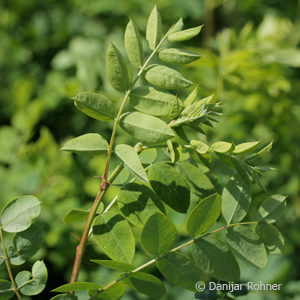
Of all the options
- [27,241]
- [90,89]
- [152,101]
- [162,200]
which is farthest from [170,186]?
[90,89]

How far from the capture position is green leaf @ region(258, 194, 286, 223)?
0.60 m

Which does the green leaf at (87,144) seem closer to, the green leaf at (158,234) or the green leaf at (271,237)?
the green leaf at (158,234)

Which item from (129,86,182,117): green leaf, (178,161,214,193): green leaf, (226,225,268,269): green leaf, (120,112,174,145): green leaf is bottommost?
(226,225,268,269): green leaf

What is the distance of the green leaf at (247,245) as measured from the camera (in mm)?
578

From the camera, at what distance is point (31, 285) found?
59 cm

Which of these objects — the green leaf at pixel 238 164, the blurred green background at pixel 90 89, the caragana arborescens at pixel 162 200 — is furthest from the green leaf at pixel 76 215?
the blurred green background at pixel 90 89

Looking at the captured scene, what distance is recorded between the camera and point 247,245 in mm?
591

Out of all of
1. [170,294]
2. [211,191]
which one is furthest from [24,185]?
[211,191]

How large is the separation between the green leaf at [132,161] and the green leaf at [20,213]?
5.8 inches

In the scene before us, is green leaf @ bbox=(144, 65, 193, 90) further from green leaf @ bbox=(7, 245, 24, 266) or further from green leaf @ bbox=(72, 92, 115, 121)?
green leaf @ bbox=(7, 245, 24, 266)

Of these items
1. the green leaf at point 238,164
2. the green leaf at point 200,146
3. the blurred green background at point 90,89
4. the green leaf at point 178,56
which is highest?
the green leaf at point 178,56

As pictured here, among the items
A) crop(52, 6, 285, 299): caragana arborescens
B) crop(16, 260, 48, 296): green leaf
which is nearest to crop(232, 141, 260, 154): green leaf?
crop(52, 6, 285, 299): caragana arborescens

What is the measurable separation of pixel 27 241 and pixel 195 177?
10.5 inches

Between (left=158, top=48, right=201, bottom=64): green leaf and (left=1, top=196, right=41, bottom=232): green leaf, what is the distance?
0.91ft
